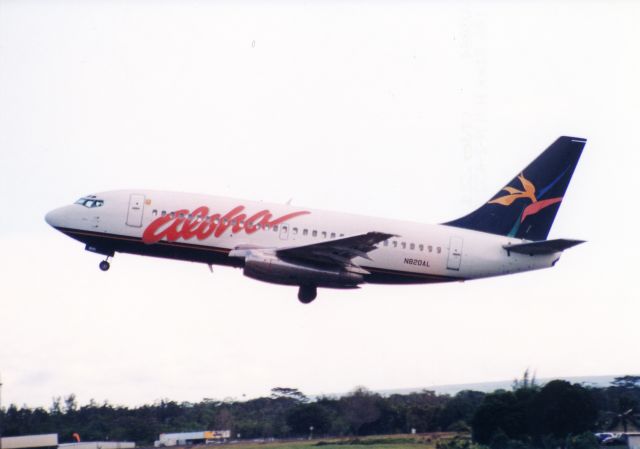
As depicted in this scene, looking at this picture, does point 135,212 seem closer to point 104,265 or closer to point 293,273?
point 104,265

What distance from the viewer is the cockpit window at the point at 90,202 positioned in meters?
40.2

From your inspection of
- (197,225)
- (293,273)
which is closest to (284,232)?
(293,273)

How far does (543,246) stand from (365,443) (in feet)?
50.5

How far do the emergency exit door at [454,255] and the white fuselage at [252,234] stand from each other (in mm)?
47

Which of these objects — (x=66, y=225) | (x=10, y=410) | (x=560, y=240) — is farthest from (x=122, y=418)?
(x=560, y=240)

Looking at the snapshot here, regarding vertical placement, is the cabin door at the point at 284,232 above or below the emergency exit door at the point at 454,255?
A: above

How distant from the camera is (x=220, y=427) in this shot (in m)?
55.4

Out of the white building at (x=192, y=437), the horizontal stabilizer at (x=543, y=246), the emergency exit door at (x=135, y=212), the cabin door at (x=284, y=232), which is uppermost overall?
the emergency exit door at (x=135, y=212)

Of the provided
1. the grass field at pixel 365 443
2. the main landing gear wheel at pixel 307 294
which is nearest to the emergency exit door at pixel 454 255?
the main landing gear wheel at pixel 307 294

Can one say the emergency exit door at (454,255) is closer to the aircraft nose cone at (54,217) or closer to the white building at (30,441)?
the aircraft nose cone at (54,217)

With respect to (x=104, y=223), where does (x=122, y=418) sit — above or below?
below

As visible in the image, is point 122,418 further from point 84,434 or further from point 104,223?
point 104,223

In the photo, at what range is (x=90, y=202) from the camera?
132 feet

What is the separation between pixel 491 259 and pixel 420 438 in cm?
1261
